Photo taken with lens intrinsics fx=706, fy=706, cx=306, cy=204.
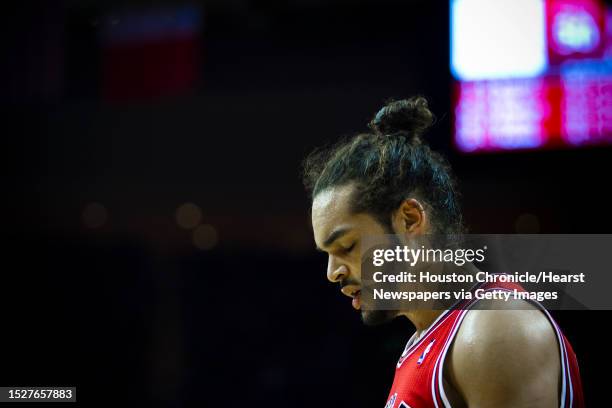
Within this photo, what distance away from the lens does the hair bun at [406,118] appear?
1217 millimetres

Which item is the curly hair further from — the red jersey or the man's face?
the red jersey

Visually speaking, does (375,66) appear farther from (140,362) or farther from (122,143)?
(140,362)

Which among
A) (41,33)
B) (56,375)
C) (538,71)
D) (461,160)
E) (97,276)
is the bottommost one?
(56,375)

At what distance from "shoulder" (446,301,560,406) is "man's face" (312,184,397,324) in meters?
0.23

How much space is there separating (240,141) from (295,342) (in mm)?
1097

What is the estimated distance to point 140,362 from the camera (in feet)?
11.6

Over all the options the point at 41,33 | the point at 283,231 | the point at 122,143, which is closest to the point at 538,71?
the point at 283,231

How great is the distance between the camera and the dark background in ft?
11.0

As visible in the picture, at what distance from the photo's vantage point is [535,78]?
2688mm

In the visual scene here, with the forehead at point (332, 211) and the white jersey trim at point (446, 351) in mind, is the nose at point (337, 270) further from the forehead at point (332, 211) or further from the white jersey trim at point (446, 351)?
the white jersey trim at point (446, 351)

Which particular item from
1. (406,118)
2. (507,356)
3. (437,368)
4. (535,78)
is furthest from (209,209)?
(507,356)

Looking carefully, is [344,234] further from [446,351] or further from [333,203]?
[446,351]

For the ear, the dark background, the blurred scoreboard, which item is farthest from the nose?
the dark background

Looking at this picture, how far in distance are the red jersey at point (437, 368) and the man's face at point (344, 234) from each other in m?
0.10
